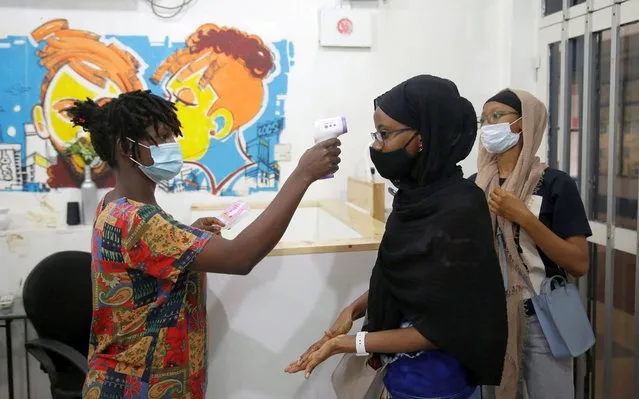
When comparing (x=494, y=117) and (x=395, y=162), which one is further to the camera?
(x=494, y=117)

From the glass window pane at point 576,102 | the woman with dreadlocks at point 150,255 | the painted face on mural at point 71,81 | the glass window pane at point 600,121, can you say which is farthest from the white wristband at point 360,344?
the painted face on mural at point 71,81

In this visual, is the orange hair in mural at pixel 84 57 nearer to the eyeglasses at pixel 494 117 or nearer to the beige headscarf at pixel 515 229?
the eyeglasses at pixel 494 117

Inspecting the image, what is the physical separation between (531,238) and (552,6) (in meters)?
1.75

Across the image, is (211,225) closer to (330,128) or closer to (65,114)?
(330,128)

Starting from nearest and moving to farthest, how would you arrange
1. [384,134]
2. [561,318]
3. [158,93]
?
[384,134]
[561,318]
[158,93]

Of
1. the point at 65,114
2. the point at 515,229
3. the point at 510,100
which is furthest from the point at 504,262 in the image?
the point at 65,114

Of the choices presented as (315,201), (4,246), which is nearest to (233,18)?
(315,201)

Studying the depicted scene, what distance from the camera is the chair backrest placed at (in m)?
1.78

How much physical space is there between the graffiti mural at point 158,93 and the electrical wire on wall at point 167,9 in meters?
0.14

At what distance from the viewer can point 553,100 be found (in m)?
2.71

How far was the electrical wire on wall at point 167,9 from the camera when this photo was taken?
8.75ft

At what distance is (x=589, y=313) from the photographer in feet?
7.82

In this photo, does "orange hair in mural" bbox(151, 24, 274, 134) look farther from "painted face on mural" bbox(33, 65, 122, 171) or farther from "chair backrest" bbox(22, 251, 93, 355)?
"chair backrest" bbox(22, 251, 93, 355)

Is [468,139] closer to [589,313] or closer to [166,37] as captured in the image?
[589,313]
